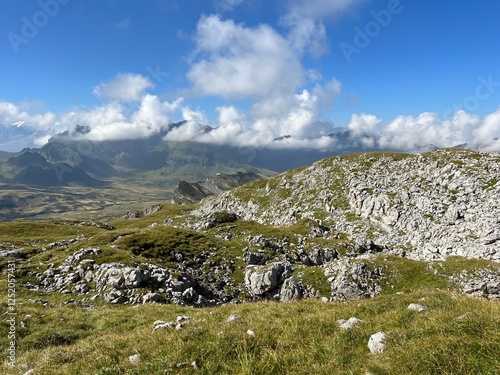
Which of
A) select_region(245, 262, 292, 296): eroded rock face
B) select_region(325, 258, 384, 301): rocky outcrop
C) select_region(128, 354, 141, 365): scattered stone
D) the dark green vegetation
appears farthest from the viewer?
select_region(245, 262, 292, 296): eroded rock face

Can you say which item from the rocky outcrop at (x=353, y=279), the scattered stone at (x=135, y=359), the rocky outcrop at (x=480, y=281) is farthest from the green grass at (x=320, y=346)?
the rocky outcrop at (x=480, y=281)

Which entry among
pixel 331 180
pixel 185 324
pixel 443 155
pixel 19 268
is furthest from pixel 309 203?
pixel 185 324

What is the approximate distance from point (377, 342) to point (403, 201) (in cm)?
8002

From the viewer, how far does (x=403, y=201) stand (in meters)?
79.1

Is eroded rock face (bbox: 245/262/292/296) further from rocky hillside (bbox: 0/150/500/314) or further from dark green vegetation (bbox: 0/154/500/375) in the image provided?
dark green vegetation (bbox: 0/154/500/375)

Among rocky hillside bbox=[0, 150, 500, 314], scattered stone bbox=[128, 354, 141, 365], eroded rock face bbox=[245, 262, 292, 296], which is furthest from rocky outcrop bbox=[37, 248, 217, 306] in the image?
scattered stone bbox=[128, 354, 141, 365]

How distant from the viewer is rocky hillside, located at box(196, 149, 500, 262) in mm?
63406

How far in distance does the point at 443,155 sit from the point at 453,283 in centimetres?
5725

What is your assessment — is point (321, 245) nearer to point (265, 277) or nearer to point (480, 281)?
point (265, 277)

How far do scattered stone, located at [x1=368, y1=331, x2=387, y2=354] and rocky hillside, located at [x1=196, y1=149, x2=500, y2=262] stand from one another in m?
61.3

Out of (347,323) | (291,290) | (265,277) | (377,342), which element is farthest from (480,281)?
(377,342)

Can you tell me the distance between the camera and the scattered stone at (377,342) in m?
7.88

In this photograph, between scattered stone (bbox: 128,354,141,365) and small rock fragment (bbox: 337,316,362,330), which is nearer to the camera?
scattered stone (bbox: 128,354,141,365)

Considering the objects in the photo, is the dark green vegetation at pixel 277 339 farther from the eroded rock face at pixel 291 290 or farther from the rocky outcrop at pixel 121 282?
the eroded rock face at pixel 291 290
